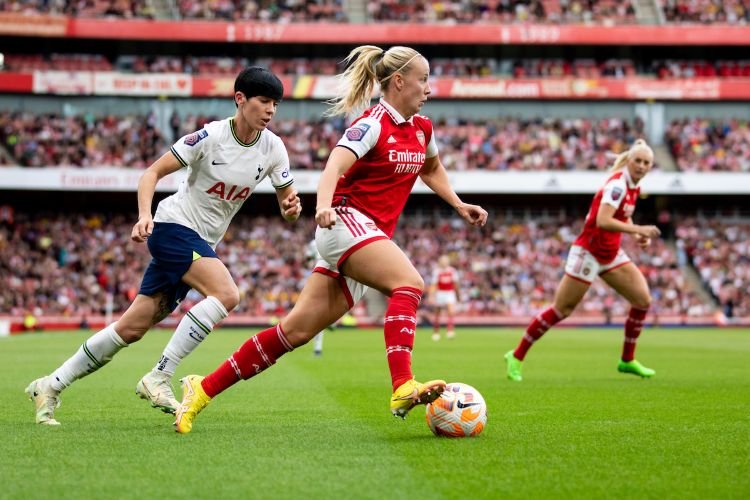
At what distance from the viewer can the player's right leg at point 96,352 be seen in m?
A: 7.08

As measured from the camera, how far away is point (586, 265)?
11484 millimetres

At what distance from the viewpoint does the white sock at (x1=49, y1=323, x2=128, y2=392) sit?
714 cm

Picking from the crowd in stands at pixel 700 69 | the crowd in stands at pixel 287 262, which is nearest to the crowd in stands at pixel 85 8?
the crowd in stands at pixel 287 262

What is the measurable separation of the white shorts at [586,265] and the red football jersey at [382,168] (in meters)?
5.17

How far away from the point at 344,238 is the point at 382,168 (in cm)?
58

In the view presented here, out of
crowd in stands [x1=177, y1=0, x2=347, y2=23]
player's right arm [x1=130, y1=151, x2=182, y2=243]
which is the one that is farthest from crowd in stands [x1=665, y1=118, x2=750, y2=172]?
player's right arm [x1=130, y1=151, x2=182, y2=243]

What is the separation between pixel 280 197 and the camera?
7.37m

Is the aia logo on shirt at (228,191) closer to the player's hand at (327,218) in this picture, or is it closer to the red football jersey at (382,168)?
the red football jersey at (382,168)

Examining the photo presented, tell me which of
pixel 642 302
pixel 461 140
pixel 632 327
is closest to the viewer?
pixel 642 302

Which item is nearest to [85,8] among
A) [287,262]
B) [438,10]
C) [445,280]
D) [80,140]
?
[80,140]

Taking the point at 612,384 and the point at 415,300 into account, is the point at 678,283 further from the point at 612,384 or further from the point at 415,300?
the point at 415,300

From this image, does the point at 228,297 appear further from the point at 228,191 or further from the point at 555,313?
the point at 555,313

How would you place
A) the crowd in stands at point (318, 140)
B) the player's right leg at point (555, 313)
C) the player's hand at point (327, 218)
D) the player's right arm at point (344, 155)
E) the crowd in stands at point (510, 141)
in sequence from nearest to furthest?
the player's hand at point (327, 218), the player's right arm at point (344, 155), the player's right leg at point (555, 313), the crowd in stands at point (318, 140), the crowd in stands at point (510, 141)

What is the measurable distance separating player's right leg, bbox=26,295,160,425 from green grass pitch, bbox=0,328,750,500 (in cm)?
23
